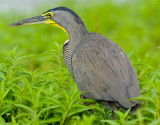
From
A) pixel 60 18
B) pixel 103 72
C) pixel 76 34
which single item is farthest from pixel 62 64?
pixel 103 72

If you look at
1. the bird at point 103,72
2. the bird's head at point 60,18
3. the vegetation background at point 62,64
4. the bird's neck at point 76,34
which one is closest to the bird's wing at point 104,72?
the bird at point 103,72

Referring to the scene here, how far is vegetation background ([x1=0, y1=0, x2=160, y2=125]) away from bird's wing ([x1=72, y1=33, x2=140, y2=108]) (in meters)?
0.15

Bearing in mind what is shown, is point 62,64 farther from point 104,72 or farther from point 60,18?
point 104,72

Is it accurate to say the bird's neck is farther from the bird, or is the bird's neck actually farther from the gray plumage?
the gray plumage

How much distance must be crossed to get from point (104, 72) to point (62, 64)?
2914 millimetres

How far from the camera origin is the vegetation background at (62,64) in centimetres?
375

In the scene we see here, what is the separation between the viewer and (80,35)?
16.4ft

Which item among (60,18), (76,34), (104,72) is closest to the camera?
(104,72)

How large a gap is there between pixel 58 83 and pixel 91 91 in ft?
2.52

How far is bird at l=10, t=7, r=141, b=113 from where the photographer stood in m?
4.05

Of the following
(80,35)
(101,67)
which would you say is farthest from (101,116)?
(80,35)

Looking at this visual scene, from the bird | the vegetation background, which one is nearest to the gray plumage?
the bird

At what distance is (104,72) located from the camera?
421 centimetres

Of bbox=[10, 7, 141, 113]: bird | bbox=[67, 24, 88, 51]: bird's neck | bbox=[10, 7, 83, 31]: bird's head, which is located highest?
bbox=[10, 7, 83, 31]: bird's head
